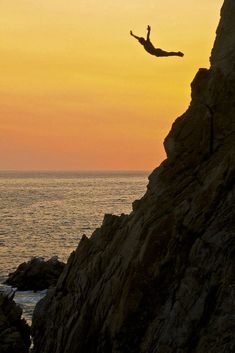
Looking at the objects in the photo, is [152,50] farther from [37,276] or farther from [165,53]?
[37,276]

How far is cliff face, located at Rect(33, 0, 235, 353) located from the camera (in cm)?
2056

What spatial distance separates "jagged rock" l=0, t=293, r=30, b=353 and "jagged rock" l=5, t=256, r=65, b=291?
1493 centimetres

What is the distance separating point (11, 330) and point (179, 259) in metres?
15.0

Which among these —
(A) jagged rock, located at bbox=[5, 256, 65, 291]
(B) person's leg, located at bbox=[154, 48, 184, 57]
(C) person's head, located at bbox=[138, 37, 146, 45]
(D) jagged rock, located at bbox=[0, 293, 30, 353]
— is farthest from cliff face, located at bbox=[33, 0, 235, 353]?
(A) jagged rock, located at bbox=[5, 256, 65, 291]

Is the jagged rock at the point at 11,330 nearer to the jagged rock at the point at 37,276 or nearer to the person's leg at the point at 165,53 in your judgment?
the jagged rock at the point at 37,276

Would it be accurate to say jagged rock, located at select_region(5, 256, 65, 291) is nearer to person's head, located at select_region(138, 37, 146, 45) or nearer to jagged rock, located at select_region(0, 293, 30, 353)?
jagged rock, located at select_region(0, 293, 30, 353)

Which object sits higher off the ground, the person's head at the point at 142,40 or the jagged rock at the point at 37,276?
the person's head at the point at 142,40

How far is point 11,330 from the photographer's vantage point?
3309 centimetres

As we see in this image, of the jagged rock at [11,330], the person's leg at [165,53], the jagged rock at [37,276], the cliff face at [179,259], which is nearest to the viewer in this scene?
the cliff face at [179,259]

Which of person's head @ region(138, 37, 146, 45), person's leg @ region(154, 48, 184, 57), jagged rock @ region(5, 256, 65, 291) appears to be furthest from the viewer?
jagged rock @ region(5, 256, 65, 291)

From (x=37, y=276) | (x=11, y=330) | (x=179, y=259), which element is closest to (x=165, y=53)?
(x=179, y=259)

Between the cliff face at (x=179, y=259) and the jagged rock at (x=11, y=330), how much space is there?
363 centimetres

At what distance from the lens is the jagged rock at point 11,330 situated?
3174cm

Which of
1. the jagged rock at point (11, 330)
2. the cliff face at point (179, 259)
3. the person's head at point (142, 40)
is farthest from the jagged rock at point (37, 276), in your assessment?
the person's head at point (142, 40)
